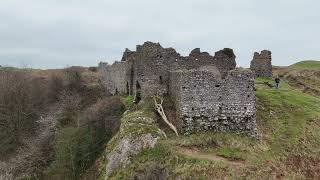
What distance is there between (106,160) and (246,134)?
7.34 metres

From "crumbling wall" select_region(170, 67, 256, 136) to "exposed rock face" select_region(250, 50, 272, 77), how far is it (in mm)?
13911

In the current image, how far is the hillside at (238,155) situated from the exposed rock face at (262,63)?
11.8 m

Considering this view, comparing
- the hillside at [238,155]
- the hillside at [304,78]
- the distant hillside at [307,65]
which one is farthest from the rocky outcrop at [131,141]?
Result: the distant hillside at [307,65]

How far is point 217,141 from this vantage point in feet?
80.0

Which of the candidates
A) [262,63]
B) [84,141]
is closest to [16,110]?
[84,141]

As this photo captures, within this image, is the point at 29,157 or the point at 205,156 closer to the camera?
the point at 205,156

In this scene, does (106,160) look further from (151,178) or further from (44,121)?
(44,121)

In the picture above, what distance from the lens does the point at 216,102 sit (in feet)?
82.1

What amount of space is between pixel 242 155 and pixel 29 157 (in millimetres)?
19601

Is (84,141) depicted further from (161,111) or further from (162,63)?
(162,63)

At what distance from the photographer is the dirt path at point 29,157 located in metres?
34.7

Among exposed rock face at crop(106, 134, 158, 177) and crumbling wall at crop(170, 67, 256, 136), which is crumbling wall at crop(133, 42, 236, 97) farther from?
exposed rock face at crop(106, 134, 158, 177)

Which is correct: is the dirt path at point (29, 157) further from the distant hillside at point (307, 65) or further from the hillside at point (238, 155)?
the distant hillside at point (307, 65)

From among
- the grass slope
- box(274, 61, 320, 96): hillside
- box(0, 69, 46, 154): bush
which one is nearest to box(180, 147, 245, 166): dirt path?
the grass slope
